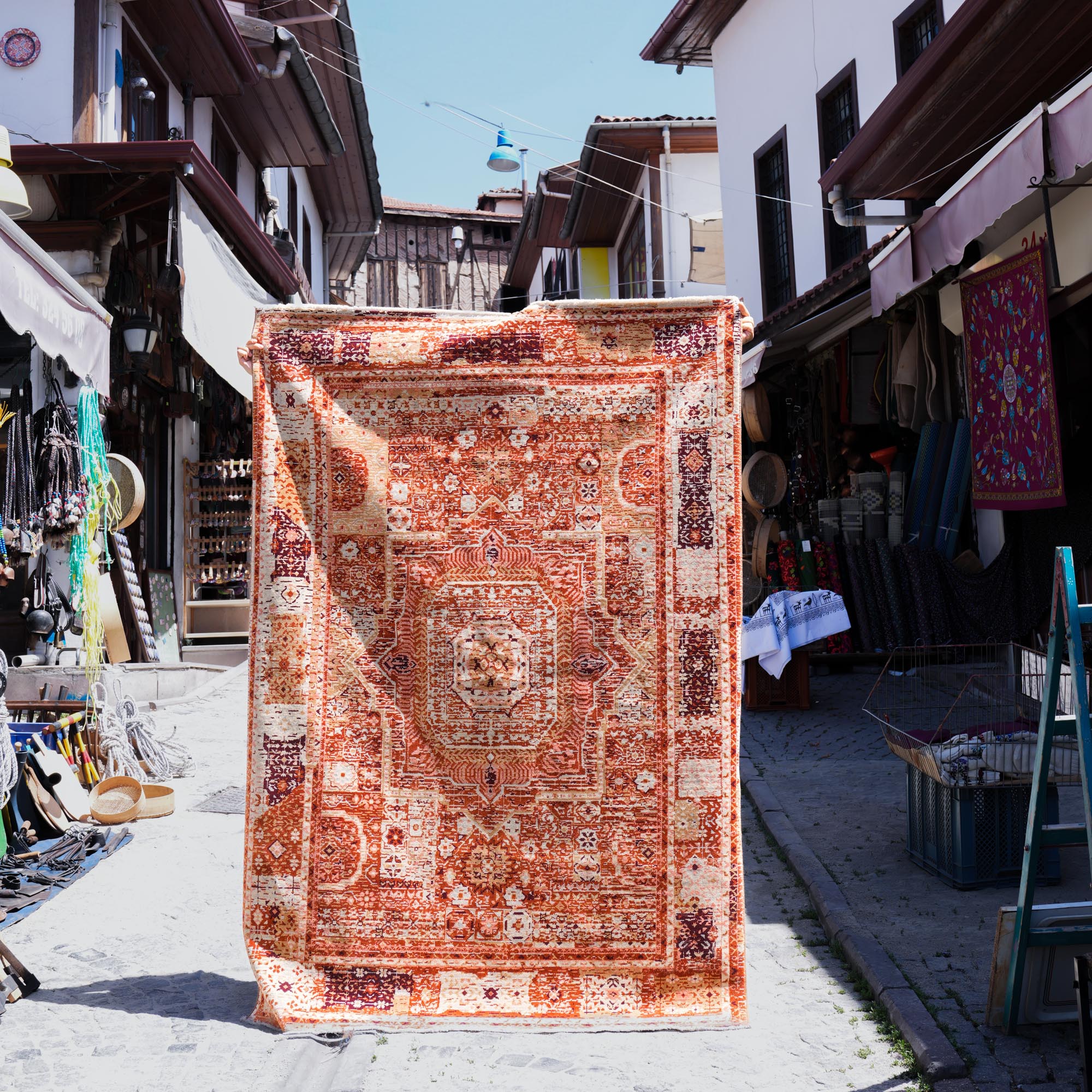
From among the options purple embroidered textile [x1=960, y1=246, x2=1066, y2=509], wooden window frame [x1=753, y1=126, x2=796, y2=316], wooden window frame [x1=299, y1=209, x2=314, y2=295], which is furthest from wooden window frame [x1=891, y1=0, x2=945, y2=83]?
wooden window frame [x1=299, y1=209, x2=314, y2=295]

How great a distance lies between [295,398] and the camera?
3684 millimetres

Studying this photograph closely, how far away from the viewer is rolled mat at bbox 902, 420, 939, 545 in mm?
9086

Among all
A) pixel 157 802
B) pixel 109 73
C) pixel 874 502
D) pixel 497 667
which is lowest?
pixel 157 802

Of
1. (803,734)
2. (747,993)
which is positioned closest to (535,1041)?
(747,993)

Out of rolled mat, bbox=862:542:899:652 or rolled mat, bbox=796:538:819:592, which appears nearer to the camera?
rolled mat, bbox=862:542:899:652

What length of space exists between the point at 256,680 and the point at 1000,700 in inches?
167

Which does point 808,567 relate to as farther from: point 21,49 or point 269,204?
point 269,204

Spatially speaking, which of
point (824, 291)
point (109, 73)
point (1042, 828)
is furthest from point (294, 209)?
point (1042, 828)

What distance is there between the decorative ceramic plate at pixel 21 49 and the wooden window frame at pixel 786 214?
→ 859cm

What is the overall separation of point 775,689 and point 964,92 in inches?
185

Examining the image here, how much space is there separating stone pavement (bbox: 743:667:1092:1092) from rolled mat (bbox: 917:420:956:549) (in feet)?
5.45

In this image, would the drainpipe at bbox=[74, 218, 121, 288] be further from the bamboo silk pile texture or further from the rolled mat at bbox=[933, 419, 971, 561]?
the rolled mat at bbox=[933, 419, 971, 561]

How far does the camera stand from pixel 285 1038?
11.1ft

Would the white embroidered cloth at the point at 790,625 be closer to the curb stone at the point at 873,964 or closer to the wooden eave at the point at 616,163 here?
the curb stone at the point at 873,964
